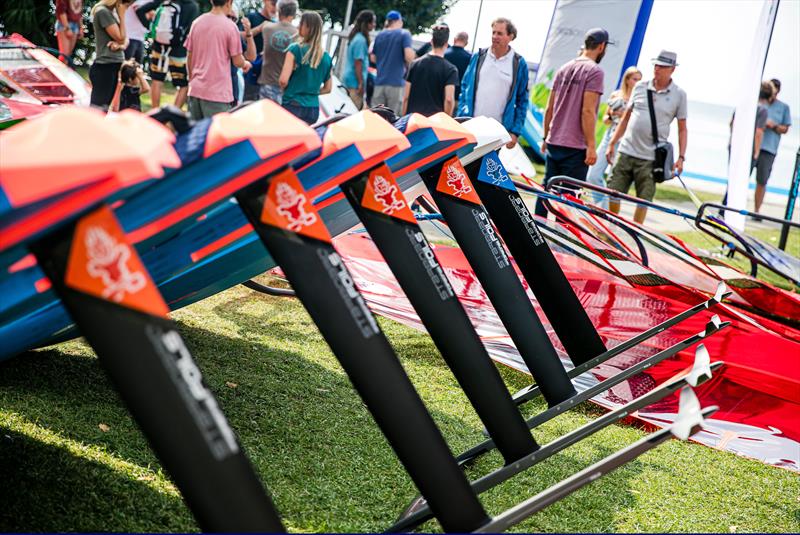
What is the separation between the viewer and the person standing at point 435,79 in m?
7.35

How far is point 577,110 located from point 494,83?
975 millimetres

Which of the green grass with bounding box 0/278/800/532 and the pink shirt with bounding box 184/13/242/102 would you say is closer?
the green grass with bounding box 0/278/800/532

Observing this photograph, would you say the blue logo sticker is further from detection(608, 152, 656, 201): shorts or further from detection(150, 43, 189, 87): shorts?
detection(150, 43, 189, 87): shorts

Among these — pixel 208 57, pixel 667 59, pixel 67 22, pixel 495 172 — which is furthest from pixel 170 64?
pixel 495 172

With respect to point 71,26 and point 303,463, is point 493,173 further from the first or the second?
point 71,26

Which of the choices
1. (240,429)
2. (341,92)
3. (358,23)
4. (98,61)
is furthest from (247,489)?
(341,92)

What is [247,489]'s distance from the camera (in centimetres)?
132

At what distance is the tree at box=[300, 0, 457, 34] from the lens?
3525cm

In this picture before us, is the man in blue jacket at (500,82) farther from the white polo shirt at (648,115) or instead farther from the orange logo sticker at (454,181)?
the orange logo sticker at (454,181)

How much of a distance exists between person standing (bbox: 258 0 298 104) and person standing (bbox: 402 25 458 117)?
1149mm

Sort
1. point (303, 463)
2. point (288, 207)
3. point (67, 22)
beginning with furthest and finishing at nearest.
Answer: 1. point (67, 22)
2. point (303, 463)
3. point (288, 207)

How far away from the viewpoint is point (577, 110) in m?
5.91

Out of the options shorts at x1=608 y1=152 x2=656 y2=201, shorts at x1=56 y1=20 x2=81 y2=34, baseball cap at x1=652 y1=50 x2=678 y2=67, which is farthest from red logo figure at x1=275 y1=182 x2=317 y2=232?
shorts at x1=56 y1=20 x2=81 y2=34

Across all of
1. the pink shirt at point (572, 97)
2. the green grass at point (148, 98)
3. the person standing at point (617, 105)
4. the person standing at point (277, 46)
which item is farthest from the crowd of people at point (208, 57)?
the person standing at point (617, 105)
